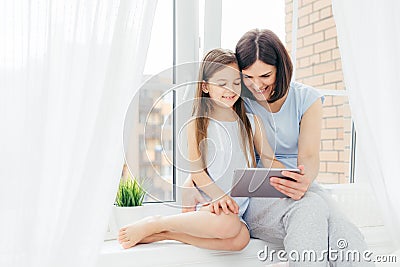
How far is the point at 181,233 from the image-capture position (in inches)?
65.2

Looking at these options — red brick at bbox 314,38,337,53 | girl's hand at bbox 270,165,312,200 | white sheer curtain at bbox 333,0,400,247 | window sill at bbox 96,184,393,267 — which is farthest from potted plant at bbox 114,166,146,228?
red brick at bbox 314,38,337,53

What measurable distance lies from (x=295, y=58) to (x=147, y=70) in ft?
2.15

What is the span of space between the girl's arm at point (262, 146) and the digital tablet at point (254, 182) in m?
0.06

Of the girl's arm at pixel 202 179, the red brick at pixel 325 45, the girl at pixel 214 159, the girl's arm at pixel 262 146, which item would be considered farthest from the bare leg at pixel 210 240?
the red brick at pixel 325 45

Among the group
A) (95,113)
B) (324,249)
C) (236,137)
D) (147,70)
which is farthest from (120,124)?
(324,249)

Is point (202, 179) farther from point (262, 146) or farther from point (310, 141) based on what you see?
point (310, 141)

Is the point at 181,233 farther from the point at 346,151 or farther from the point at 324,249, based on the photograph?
the point at 346,151

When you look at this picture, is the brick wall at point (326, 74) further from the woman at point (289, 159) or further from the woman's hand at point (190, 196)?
the woman's hand at point (190, 196)

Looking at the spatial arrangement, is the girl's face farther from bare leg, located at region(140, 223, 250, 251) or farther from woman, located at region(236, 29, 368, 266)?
bare leg, located at region(140, 223, 250, 251)

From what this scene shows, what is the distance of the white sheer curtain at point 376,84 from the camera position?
6.01 feet

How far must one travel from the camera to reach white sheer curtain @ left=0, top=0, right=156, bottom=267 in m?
1.25

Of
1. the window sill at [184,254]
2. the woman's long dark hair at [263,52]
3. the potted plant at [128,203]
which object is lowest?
the window sill at [184,254]

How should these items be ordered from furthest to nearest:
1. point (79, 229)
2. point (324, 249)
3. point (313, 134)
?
point (313, 134) → point (324, 249) → point (79, 229)

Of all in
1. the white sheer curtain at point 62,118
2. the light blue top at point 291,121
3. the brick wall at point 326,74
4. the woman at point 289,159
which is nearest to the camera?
the white sheer curtain at point 62,118
